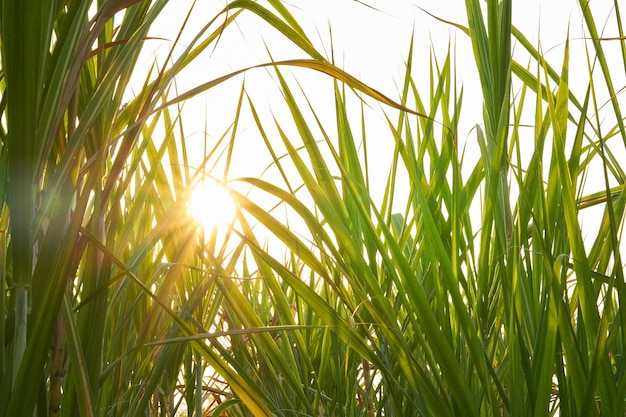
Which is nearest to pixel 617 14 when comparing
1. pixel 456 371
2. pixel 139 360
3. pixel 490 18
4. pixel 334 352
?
pixel 490 18

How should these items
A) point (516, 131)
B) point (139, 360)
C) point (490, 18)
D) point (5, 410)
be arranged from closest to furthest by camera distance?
point (5, 410) → point (490, 18) → point (516, 131) → point (139, 360)

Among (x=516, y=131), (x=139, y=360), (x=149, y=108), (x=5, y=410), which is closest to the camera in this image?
(x=5, y=410)

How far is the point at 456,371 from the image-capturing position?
1.77 feet

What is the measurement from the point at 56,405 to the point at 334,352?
384 mm

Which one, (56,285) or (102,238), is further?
(102,238)

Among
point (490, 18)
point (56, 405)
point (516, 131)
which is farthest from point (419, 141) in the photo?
point (56, 405)

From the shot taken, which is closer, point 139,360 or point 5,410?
point 5,410

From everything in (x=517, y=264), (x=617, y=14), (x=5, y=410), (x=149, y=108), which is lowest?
(x=5, y=410)

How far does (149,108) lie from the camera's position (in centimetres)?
50

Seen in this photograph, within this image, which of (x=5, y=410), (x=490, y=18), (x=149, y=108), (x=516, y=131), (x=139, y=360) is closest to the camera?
(x=5, y=410)

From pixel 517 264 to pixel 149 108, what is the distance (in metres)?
0.35

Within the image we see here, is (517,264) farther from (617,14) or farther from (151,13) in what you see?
(151,13)

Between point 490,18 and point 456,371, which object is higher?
point 490,18

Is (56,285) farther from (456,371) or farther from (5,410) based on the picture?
(456,371)
